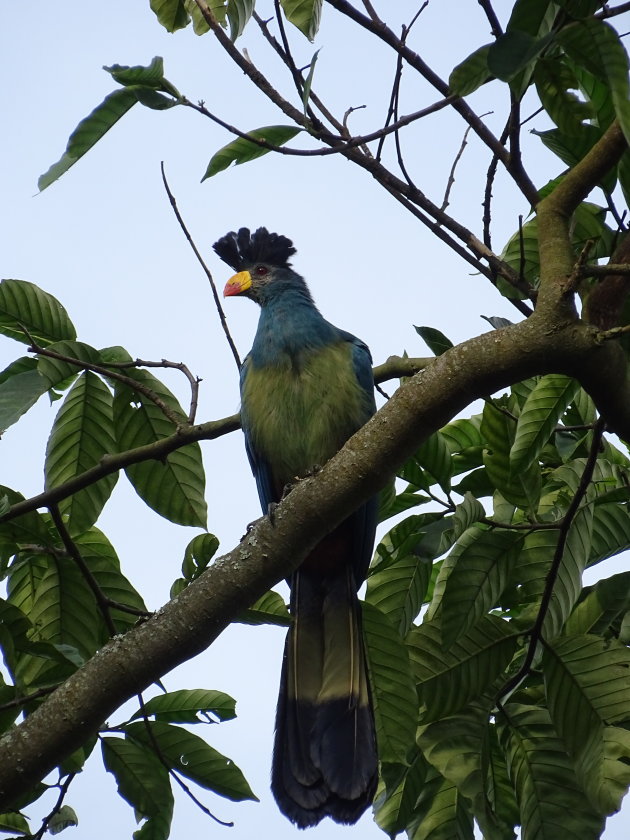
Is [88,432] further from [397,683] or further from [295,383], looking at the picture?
[397,683]

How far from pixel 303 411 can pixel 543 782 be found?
1.81 metres

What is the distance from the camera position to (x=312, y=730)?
9.96 ft

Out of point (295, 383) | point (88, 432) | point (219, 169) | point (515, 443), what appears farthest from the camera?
point (295, 383)

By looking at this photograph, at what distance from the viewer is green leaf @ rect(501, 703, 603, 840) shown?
2445mm

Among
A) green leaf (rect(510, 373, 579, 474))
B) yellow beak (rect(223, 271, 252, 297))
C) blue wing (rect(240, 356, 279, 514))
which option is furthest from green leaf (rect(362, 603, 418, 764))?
yellow beak (rect(223, 271, 252, 297))

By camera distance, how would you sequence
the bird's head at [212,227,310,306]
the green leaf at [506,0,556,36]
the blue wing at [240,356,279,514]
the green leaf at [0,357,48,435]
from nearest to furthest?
the green leaf at [506,0,556,36] → the green leaf at [0,357,48,435] → the blue wing at [240,356,279,514] → the bird's head at [212,227,310,306]

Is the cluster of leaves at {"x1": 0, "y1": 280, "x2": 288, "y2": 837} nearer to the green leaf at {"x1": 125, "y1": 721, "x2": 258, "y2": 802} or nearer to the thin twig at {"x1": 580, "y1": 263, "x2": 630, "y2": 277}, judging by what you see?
the green leaf at {"x1": 125, "y1": 721, "x2": 258, "y2": 802}

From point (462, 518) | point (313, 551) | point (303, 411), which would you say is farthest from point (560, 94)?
point (313, 551)

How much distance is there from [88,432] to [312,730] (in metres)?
1.21

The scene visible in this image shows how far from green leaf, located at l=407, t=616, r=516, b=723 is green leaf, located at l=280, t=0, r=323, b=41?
1.79m

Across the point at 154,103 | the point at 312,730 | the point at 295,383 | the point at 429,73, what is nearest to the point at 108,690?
the point at 312,730

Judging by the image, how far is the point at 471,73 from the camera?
2109 mm

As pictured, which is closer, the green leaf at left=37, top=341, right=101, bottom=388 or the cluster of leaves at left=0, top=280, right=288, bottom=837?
the cluster of leaves at left=0, top=280, right=288, bottom=837

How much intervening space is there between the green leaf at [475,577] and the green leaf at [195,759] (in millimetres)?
775
